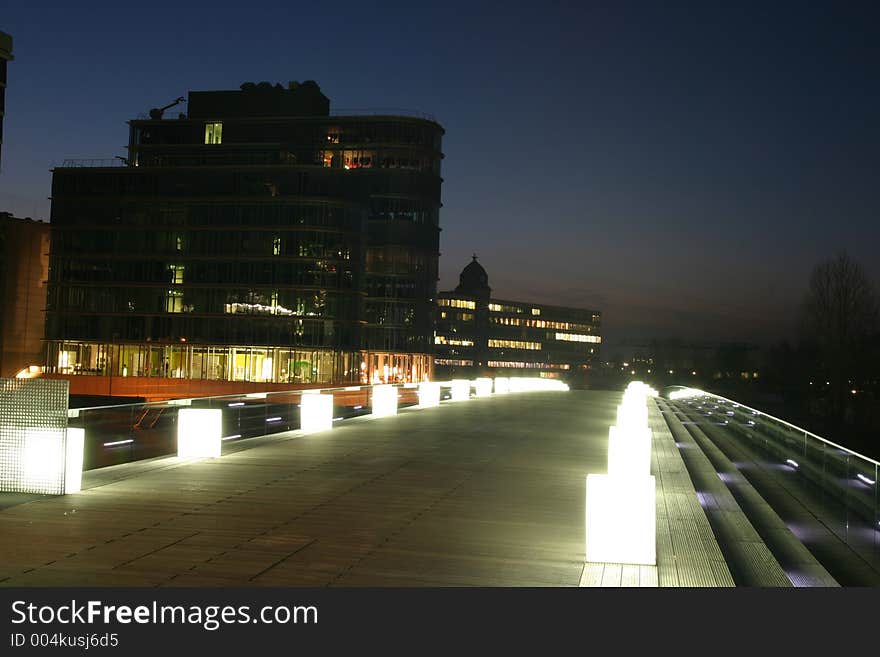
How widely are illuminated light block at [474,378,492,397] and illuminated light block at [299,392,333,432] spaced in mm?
23138

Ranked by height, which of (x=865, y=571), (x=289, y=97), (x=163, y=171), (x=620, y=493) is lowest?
(x=865, y=571)

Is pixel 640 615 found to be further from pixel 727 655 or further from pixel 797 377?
pixel 797 377

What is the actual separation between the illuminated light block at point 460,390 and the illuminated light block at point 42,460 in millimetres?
28883

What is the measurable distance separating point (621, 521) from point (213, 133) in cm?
9490

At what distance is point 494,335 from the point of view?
591 ft

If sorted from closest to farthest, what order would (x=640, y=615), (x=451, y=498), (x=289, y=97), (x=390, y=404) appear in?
(x=640, y=615) → (x=451, y=498) → (x=390, y=404) → (x=289, y=97)

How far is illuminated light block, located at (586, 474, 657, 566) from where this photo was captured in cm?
824

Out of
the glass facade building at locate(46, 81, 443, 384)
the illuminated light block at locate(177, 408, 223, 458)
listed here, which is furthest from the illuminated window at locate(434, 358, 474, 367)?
the illuminated light block at locate(177, 408, 223, 458)

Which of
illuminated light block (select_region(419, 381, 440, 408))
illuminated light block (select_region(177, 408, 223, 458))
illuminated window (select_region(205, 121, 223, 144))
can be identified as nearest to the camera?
illuminated light block (select_region(177, 408, 223, 458))

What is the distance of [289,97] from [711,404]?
75.1 metres

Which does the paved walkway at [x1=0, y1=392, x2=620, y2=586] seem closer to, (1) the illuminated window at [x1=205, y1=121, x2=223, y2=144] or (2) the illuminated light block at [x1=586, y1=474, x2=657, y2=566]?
(2) the illuminated light block at [x1=586, y1=474, x2=657, y2=566]

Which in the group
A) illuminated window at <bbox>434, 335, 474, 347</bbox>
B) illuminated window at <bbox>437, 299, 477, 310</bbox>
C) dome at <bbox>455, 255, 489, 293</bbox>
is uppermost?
dome at <bbox>455, 255, 489, 293</bbox>

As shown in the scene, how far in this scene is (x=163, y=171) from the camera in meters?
84.8

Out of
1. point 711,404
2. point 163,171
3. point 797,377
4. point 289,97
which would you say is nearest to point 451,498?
point 711,404
